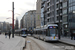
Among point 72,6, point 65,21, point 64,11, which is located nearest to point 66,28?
point 65,21

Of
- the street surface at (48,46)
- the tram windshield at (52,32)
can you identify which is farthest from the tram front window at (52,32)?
the street surface at (48,46)

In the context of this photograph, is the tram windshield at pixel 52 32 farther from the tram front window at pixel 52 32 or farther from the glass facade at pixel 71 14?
the glass facade at pixel 71 14

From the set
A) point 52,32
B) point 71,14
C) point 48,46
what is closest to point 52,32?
point 52,32

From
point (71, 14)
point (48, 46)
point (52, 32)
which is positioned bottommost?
point (48, 46)

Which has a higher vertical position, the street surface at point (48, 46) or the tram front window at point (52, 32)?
the tram front window at point (52, 32)

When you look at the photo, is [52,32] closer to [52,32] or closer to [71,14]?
[52,32]

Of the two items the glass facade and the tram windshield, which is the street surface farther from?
the glass facade

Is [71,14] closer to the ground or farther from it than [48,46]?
farther from it

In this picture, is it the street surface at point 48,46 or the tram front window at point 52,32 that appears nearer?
the street surface at point 48,46

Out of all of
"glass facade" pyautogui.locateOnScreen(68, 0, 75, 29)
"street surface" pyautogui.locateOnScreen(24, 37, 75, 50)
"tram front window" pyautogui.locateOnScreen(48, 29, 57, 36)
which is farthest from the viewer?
"glass facade" pyautogui.locateOnScreen(68, 0, 75, 29)

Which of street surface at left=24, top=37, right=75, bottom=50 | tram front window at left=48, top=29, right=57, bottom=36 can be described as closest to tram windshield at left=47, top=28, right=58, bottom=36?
tram front window at left=48, top=29, right=57, bottom=36

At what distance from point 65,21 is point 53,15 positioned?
485 inches

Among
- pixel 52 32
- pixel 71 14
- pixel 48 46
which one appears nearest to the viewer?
pixel 48 46

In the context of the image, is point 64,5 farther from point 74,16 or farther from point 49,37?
point 49,37
